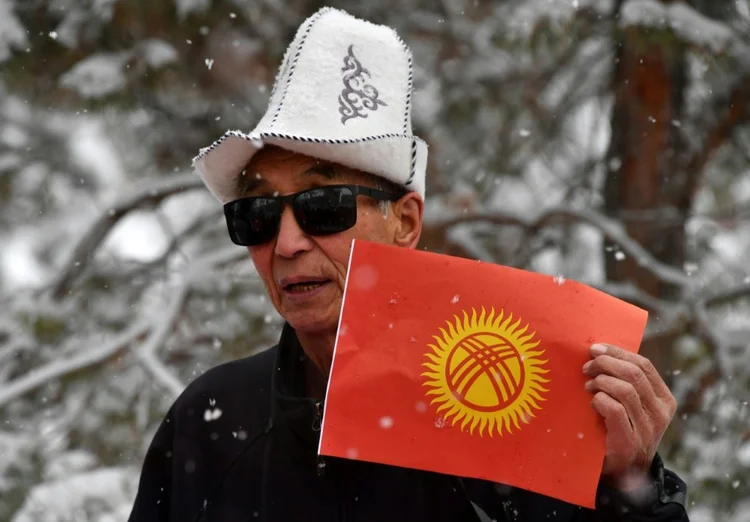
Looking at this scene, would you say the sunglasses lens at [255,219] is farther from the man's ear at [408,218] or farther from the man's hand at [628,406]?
the man's hand at [628,406]

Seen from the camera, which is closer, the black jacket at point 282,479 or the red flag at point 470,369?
the red flag at point 470,369

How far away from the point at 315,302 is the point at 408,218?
0.30m

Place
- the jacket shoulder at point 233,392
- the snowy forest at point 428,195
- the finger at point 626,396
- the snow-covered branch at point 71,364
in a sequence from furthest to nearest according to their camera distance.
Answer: the snowy forest at point 428,195 → the snow-covered branch at point 71,364 → the jacket shoulder at point 233,392 → the finger at point 626,396

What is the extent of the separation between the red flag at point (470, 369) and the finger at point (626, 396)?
0.05 metres

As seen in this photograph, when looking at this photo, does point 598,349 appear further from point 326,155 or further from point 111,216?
point 111,216

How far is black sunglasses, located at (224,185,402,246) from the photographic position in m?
1.75

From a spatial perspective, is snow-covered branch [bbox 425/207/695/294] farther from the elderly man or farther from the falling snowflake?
the falling snowflake

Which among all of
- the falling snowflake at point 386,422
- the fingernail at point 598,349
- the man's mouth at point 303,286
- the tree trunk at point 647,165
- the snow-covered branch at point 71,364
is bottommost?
the snow-covered branch at point 71,364

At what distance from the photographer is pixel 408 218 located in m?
1.94

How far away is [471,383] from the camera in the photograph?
61.9 inches

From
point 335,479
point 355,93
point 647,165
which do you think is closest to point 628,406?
point 335,479

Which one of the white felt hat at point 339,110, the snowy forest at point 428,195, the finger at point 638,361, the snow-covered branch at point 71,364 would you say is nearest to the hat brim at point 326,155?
the white felt hat at point 339,110

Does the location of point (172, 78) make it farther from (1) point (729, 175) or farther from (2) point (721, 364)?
(1) point (729, 175)

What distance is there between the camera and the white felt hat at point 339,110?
180cm
